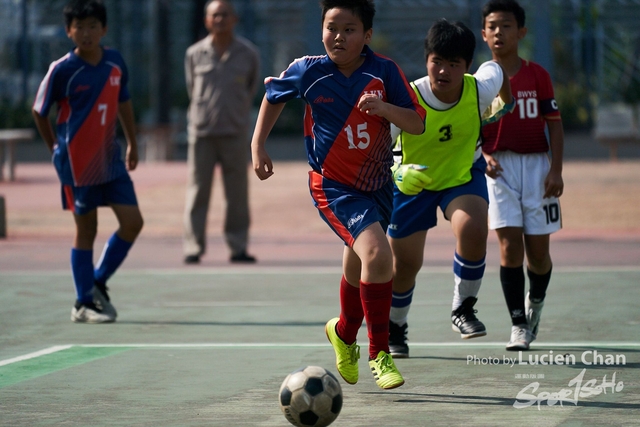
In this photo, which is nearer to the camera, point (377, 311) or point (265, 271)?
point (377, 311)

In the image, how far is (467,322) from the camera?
6793 millimetres

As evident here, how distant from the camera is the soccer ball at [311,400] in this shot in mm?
5051

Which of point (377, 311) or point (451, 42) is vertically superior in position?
point (451, 42)

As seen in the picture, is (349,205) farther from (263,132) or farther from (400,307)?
(400,307)

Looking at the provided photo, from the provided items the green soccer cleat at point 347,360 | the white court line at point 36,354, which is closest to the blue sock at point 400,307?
the green soccer cleat at point 347,360

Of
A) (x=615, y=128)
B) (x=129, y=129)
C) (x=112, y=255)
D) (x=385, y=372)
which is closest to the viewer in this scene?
(x=385, y=372)

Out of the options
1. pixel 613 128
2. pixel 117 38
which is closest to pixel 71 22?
pixel 613 128

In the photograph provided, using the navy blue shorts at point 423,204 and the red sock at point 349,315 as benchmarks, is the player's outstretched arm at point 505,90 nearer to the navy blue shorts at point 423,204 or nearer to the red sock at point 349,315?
the navy blue shorts at point 423,204

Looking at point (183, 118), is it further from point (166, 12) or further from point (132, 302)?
point (132, 302)

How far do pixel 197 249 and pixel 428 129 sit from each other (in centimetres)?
593

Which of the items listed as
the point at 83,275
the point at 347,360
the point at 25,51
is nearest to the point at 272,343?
the point at 347,360

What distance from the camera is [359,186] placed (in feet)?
19.9

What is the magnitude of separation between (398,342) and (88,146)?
298 cm

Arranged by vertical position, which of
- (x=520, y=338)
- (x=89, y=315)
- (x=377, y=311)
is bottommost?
(x=89, y=315)
